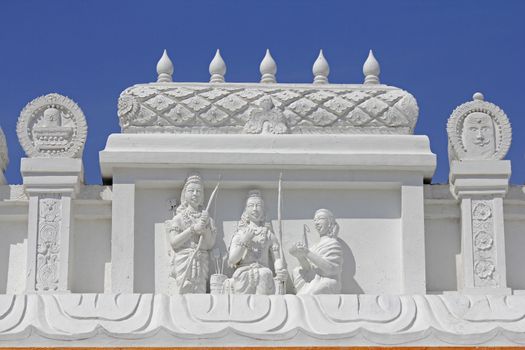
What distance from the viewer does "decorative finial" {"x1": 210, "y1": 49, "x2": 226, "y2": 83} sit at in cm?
2439

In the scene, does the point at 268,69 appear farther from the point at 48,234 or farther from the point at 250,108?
the point at 48,234

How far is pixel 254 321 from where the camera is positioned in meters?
20.2

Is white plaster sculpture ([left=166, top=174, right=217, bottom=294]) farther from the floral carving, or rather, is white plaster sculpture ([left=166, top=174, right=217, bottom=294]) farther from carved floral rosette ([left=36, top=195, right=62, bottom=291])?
the floral carving

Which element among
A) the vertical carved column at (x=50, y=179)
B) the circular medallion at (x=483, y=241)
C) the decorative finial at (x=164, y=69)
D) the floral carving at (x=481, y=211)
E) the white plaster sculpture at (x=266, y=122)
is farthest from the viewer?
the decorative finial at (x=164, y=69)

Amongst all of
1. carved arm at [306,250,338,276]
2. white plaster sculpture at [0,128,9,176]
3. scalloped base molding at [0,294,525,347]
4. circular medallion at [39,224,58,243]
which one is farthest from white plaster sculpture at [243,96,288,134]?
scalloped base molding at [0,294,525,347]

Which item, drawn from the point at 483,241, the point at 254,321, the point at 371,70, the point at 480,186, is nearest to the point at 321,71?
the point at 371,70

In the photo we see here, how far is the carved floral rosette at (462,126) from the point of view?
2388 cm

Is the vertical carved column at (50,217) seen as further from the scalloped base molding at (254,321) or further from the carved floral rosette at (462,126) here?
the carved floral rosette at (462,126)

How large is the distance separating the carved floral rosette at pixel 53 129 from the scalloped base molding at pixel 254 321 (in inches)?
136

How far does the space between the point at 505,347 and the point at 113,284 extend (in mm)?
4975

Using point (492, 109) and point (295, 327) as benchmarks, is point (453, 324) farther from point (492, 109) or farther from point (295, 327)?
point (492, 109)

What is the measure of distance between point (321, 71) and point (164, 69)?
181cm

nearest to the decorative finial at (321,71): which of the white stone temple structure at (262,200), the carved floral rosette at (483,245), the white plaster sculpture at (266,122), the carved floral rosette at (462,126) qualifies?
the white stone temple structure at (262,200)

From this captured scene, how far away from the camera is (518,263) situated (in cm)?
2378
